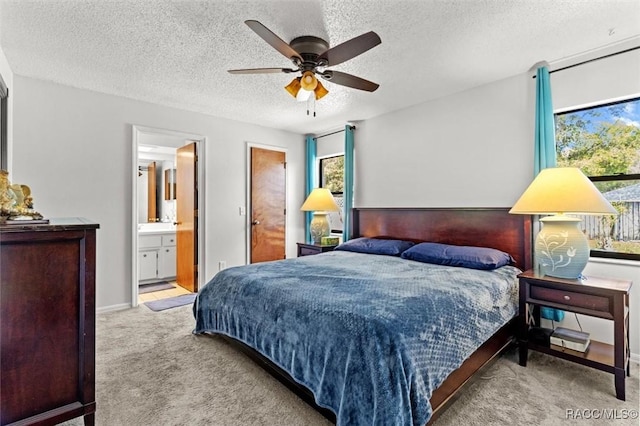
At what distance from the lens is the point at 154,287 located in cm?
482

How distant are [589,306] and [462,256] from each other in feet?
2.99

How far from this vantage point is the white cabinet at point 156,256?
4875 millimetres

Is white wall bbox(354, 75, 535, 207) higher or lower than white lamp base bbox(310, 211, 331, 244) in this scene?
higher

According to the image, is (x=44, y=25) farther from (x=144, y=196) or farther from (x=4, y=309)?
(x=144, y=196)

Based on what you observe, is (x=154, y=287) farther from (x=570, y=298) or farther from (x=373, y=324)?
(x=570, y=298)

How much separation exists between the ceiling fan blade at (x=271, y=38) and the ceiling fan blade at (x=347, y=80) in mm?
263

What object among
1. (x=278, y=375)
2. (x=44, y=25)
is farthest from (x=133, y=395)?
(x=44, y=25)

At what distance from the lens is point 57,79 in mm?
3219

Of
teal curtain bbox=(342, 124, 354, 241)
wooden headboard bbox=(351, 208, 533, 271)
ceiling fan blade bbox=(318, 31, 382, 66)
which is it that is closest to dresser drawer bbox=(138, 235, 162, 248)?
teal curtain bbox=(342, 124, 354, 241)

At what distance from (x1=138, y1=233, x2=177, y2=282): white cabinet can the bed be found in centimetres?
257

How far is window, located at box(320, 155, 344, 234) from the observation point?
5074 millimetres

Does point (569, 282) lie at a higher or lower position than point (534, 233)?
lower

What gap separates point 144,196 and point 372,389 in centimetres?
565

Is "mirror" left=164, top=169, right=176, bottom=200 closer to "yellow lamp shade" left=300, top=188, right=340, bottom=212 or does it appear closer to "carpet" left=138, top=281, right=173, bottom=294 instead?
"carpet" left=138, top=281, right=173, bottom=294
